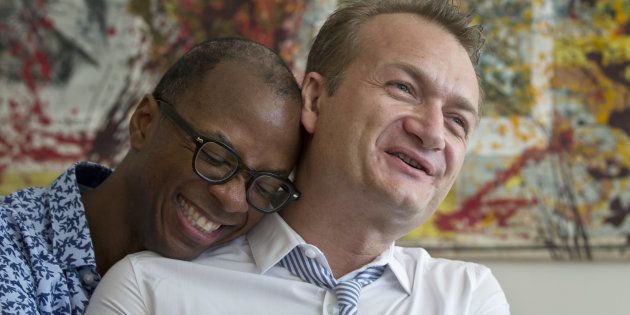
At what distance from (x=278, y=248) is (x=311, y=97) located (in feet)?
0.95

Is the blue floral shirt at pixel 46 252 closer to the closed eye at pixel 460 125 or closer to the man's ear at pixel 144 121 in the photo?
the man's ear at pixel 144 121

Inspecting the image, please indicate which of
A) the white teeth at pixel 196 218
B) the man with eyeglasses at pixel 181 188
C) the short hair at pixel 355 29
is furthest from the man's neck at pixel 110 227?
the short hair at pixel 355 29

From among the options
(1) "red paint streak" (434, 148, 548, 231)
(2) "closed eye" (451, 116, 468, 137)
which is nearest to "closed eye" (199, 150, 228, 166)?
(2) "closed eye" (451, 116, 468, 137)

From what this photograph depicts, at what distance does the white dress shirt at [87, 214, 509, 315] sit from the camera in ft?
4.70

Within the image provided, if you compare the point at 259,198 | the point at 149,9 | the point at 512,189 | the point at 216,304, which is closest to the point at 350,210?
the point at 259,198

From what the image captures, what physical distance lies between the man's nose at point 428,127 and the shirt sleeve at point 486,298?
316mm

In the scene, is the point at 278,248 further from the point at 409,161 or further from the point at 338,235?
the point at 409,161

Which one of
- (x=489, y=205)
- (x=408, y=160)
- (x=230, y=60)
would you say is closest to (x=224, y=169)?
(x=230, y=60)

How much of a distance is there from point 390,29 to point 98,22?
1539 mm

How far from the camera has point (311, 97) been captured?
155 centimetres

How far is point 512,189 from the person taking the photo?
2715 millimetres

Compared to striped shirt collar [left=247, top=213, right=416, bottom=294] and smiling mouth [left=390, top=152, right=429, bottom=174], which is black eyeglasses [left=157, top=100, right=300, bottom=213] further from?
smiling mouth [left=390, top=152, right=429, bottom=174]

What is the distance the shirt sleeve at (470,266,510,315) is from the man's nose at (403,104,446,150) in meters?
0.32

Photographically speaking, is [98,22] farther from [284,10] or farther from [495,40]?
[495,40]
